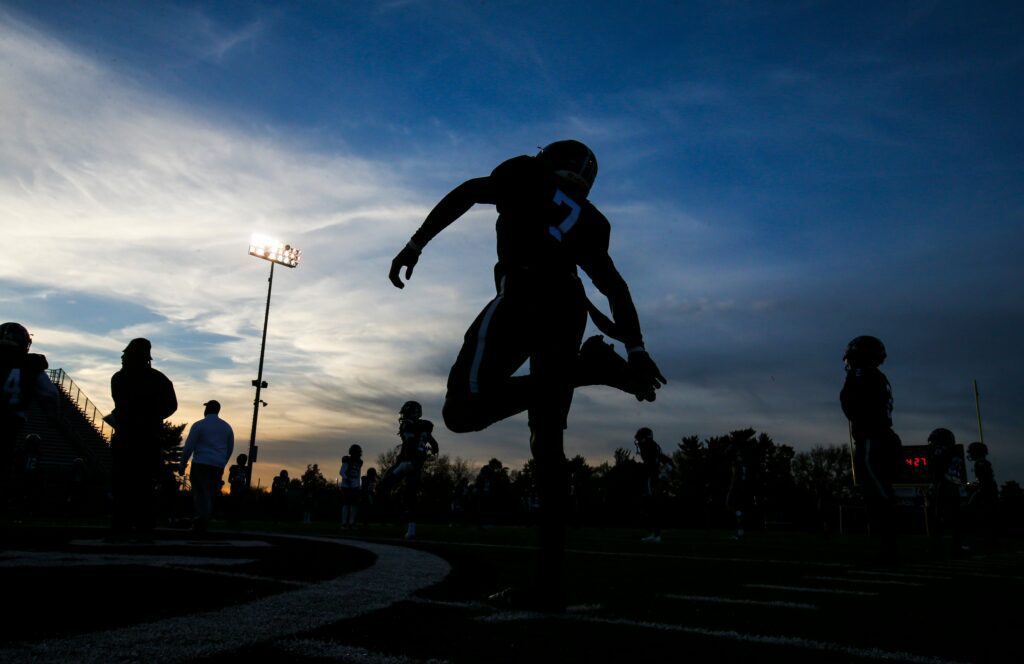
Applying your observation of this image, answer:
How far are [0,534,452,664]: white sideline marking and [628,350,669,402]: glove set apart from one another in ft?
4.86

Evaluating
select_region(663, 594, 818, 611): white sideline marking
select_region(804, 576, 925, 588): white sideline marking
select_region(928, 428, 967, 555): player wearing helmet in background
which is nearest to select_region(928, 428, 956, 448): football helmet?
select_region(928, 428, 967, 555): player wearing helmet in background

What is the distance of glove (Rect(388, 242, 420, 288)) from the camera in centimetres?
353

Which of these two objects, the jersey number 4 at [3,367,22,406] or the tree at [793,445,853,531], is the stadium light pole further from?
the tree at [793,445,853,531]

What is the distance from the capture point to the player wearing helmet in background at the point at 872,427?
730 centimetres

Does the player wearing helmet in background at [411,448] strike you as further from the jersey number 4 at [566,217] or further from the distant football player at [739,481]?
the jersey number 4 at [566,217]

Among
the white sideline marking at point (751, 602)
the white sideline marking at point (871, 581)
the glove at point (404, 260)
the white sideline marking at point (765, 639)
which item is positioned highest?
the glove at point (404, 260)

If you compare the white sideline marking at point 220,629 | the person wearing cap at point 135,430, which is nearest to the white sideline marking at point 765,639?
the white sideline marking at point 220,629

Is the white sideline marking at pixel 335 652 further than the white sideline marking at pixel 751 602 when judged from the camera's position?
No

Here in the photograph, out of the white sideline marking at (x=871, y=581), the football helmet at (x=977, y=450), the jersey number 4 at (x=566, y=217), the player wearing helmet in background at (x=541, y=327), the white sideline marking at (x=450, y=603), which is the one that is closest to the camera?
the white sideline marking at (x=450, y=603)

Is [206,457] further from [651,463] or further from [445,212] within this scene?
[651,463]

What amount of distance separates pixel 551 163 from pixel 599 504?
46.4 metres

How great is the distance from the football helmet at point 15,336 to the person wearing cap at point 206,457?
145 inches

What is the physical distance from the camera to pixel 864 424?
7.53 m

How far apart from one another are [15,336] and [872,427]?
27.9ft
